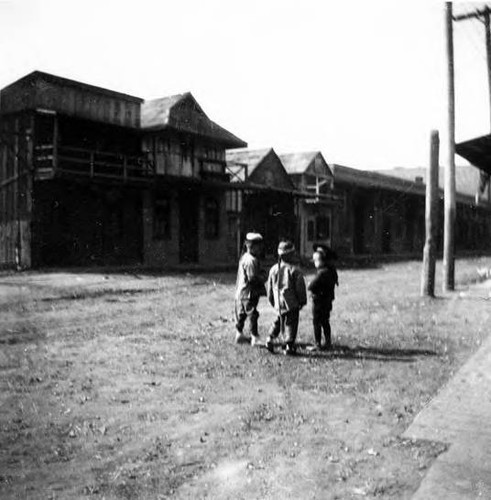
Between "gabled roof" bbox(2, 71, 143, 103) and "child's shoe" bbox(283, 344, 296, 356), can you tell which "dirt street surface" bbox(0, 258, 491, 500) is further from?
"gabled roof" bbox(2, 71, 143, 103)

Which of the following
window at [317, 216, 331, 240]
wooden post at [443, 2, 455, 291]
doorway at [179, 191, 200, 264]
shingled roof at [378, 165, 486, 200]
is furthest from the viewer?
shingled roof at [378, 165, 486, 200]

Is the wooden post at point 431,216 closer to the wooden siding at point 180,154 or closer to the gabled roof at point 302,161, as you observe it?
the wooden siding at point 180,154

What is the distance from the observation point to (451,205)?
12.5m

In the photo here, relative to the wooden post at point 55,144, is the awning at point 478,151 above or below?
below

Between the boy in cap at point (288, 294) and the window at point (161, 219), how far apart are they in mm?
16492

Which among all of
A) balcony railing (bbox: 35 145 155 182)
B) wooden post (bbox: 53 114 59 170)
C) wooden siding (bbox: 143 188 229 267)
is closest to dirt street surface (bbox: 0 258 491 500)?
wooden post (bbox: 53 114 59 170)

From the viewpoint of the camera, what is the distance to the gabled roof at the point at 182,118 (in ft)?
72.4

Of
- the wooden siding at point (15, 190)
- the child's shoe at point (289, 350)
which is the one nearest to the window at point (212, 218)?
the wooden siding at point (15, 190)

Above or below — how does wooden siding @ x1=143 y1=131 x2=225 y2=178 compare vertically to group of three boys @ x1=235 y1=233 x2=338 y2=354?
above

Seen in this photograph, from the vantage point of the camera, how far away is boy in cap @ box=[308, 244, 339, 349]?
6.80 m

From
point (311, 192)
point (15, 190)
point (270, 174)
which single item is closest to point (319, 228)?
point (311, 192)

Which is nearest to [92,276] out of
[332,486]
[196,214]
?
[196,214]

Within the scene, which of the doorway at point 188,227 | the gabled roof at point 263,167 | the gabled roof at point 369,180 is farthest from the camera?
the gabled roof at point 369,180

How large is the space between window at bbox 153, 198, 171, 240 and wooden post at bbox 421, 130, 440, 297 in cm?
1307
